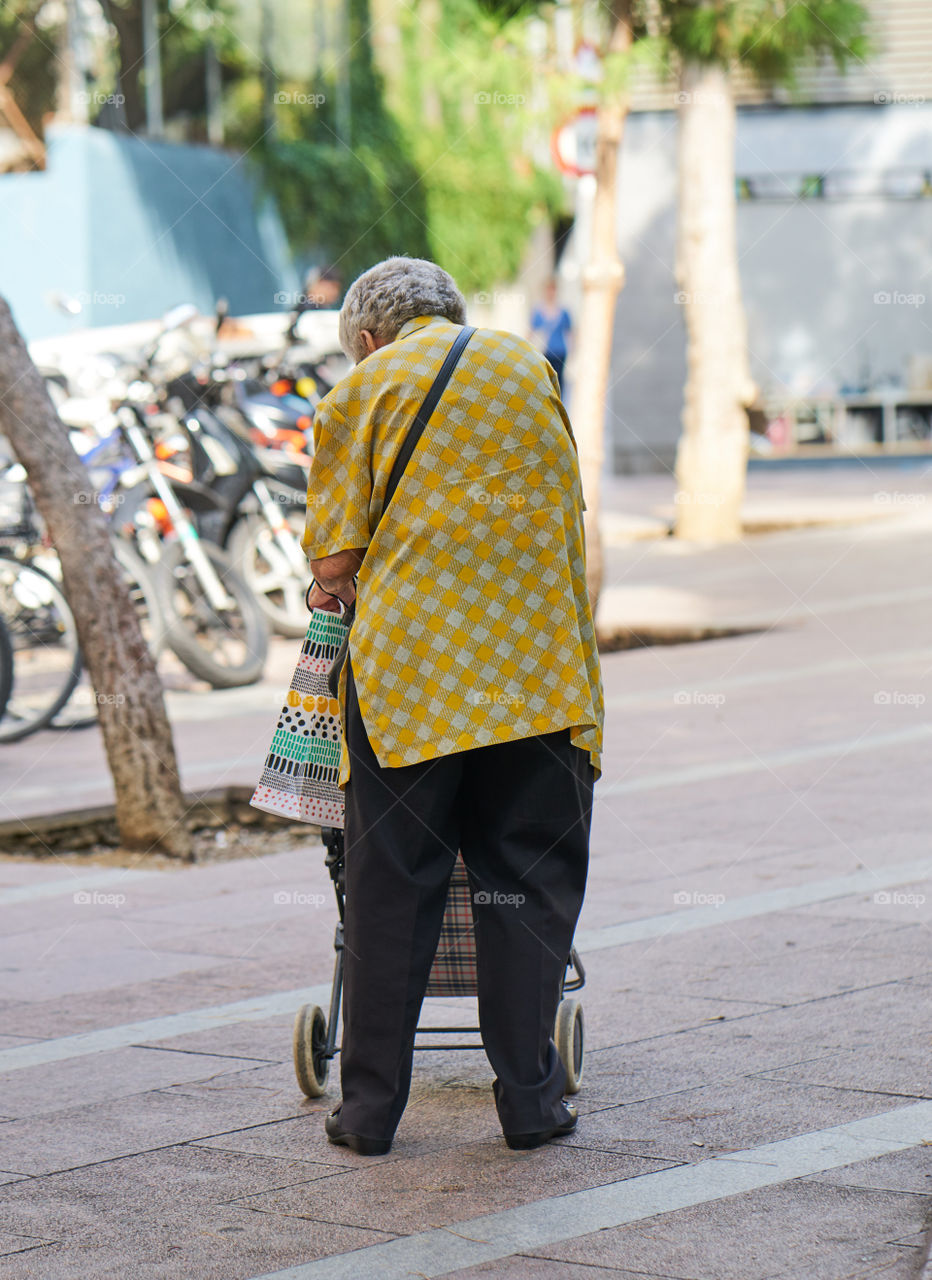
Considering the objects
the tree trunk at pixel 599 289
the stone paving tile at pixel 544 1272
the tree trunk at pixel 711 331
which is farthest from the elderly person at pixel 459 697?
the tree trunk at pixel 711 331

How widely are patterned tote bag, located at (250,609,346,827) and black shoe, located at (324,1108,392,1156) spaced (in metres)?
0.60

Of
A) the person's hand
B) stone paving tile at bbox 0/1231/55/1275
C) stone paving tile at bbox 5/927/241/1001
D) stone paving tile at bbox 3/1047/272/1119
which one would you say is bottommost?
stone paving tile at bbox 5/927/241/1001

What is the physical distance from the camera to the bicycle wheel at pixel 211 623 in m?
9.84

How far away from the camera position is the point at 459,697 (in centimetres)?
360

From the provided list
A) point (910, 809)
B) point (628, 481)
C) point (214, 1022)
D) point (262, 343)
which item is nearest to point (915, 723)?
point (910, 809)

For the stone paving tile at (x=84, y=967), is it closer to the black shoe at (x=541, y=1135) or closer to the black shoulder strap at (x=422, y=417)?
the black shoe at (x=541, y=1135)

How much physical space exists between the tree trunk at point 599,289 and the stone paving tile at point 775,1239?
7.59m

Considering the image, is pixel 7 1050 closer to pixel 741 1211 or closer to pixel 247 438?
pixel 741 1211

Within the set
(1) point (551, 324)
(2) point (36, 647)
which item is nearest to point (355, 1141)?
(2) point (36, 647)

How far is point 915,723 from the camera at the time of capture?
8516 mm

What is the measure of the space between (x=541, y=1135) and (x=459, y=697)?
86 centimetres

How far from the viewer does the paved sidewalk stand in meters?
3.20

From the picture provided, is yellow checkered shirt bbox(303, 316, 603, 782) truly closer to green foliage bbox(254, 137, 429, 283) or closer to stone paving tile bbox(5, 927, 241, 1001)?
stone paving tile bbox(5, 927, 241, 1001)

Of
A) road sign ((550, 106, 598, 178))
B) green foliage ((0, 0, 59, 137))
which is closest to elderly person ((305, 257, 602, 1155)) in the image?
road sign ((550, 106, 598, 178))
